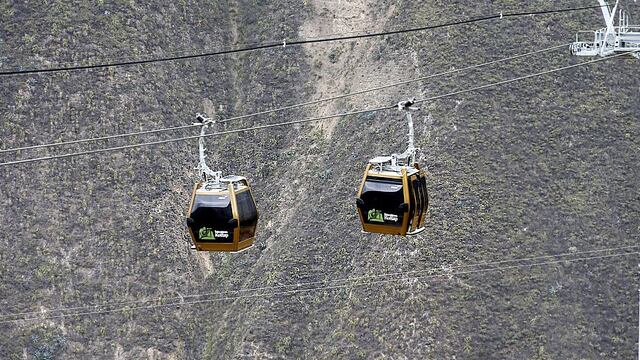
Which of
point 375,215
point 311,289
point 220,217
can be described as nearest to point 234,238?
point 220,217

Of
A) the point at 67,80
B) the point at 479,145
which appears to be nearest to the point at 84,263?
the point at 67,80

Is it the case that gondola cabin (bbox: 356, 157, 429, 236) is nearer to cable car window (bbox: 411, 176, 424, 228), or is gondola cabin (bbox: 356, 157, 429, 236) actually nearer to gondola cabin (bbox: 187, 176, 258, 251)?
cable car window (bbox: 411, 176, 424, 228)

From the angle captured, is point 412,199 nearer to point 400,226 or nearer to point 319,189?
point 400,226

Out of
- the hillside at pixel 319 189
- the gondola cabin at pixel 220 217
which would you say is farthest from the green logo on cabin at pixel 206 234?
the hillside at pixel 319 189

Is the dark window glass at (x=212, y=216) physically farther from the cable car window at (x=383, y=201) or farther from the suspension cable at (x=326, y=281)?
the suspension cable at (x=326, y=281)

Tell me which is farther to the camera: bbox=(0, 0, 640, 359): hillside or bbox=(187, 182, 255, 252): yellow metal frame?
bbox=(0, 0, 640, 359): hillside

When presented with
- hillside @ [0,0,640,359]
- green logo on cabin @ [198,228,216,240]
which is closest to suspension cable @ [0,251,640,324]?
hillside @ [0,0,640,359]

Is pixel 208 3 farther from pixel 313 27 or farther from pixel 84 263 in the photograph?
pixel 84 263
